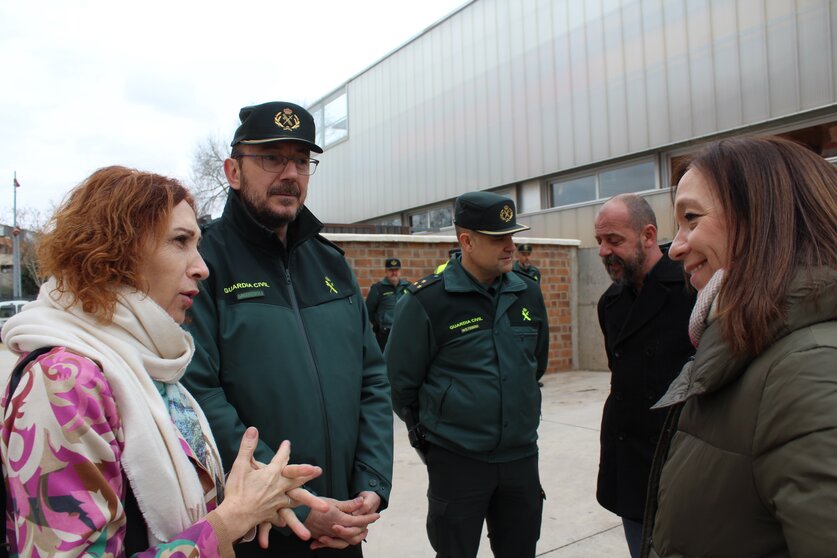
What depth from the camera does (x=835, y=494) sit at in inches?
36.8

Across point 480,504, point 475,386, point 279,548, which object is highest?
point 475,386

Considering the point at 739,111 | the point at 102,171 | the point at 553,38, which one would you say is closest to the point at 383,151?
the point at 553,38

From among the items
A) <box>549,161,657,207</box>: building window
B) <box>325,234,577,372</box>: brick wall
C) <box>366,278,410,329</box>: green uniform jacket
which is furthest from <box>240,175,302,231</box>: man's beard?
<box>549,161,657,207</box>: building window

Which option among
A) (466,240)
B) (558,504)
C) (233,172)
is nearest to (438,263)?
(558,504)

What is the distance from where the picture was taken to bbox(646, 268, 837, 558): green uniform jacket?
963mm

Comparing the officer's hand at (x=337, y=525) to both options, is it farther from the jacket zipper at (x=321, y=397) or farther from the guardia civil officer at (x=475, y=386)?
the guardia civil officer at (x=475, y=386)

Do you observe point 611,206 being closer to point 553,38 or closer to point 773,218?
point 773,218

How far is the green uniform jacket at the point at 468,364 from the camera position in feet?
8.82

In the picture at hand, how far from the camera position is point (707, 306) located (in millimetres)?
1369

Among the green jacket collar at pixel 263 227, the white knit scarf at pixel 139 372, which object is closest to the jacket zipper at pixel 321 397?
the green jacket collar at pixel 263 227

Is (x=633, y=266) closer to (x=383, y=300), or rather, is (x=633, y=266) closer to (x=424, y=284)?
(x=424, y=284)

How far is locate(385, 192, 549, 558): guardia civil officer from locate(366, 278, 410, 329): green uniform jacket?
4774 mm

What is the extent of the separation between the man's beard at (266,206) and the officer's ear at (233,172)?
0.03m

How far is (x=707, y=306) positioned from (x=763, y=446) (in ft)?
1.30
